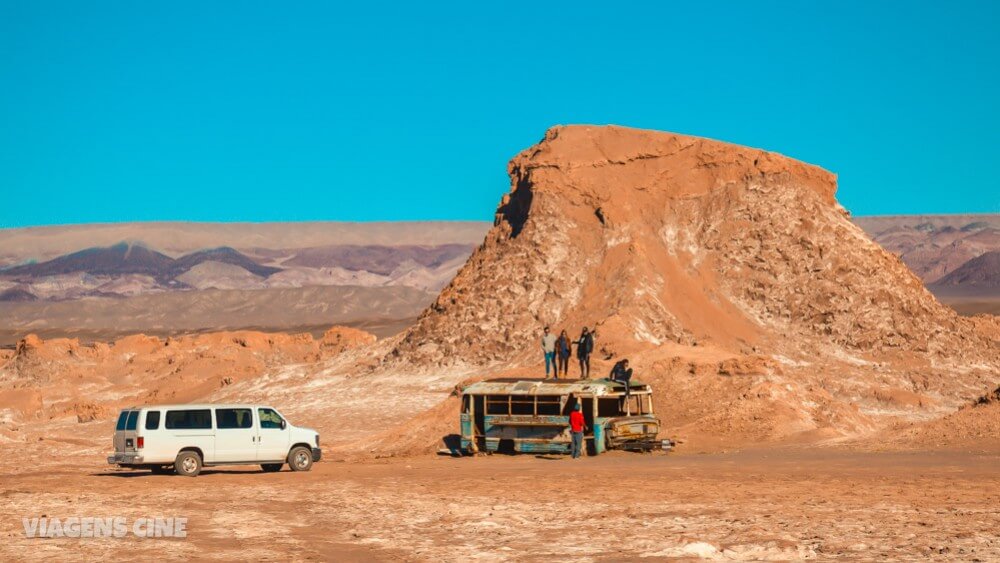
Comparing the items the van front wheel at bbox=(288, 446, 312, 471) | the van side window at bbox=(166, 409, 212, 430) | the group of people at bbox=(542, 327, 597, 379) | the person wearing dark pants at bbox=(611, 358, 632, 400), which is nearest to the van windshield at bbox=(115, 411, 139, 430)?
the van side window at bbox=(166, 409, 212, 430)

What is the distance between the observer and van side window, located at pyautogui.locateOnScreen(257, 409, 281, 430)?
28062mm

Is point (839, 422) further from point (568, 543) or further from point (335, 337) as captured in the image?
point (335, 337)

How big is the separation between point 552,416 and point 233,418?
773cm

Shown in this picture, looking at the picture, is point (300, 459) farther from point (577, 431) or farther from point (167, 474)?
point (577, 431)

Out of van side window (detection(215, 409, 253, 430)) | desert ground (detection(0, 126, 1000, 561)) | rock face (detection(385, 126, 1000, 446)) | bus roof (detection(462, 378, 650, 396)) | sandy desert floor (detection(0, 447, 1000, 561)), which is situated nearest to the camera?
sandy desert floor (detection(0, 447, 1000, 561))

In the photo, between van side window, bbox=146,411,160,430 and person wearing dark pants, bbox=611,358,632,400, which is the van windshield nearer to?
van side window, bbox=146,411,160,430

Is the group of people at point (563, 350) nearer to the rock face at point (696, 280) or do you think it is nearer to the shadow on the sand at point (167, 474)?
the rock face at point (696, 280)

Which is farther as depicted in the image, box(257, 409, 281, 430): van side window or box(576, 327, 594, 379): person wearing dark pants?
box(576, 327, 594, 379): person wearing dark pants

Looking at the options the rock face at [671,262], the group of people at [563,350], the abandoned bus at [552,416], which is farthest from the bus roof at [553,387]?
the rock face at [671,262]

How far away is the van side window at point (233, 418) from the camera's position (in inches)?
1086

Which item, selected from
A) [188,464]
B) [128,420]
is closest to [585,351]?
[188,464]

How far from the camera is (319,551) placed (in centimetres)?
1742

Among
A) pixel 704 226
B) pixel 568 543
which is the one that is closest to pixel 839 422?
pixel 568 543

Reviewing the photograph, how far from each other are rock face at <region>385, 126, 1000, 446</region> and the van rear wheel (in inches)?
832
